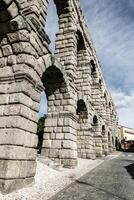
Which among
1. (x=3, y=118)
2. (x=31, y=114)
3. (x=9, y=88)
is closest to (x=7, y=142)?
Answer: (x=3, y=118)

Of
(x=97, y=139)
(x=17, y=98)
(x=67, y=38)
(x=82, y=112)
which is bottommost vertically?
(x=97, y=139)

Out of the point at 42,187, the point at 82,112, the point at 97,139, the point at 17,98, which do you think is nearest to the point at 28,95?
the point at 17,98

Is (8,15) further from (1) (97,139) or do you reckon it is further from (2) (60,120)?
(1) (97,139)

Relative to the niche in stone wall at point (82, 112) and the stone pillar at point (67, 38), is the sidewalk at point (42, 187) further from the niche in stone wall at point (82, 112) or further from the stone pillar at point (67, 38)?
the niche in stone wall at point (82, 112)

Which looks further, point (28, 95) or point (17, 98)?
point (28, 95)

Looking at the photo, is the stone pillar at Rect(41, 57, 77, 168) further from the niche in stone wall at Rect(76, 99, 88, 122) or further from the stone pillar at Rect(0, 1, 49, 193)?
the niche in stone wall at Rect(76, 99, 88, 122)

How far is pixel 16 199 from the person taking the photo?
379 cm

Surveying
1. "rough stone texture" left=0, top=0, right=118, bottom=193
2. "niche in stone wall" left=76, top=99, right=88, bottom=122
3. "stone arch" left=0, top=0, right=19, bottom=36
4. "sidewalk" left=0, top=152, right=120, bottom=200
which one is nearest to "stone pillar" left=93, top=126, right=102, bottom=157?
"niche in stone wall" left=76, top=99, right=88, bottom=122

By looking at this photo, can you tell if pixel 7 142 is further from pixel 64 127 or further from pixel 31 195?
pixel 64 127

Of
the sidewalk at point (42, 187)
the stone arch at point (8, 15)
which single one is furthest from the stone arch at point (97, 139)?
the stone arch at point (8, 15)

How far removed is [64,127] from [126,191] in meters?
3.90

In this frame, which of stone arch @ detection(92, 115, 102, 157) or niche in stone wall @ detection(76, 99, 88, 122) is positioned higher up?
niche in stone wall @ detection(76, 99, 88, 122)

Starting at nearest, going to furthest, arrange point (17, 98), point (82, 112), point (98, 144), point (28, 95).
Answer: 1. point (17, 98)
2. point (28, 95)
3. point (82, 112)
4. point (98, 144)

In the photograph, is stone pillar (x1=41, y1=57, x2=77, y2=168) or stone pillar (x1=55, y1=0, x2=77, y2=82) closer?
stone pillar (x1=41, y1=57, x2=77, y2=168)
